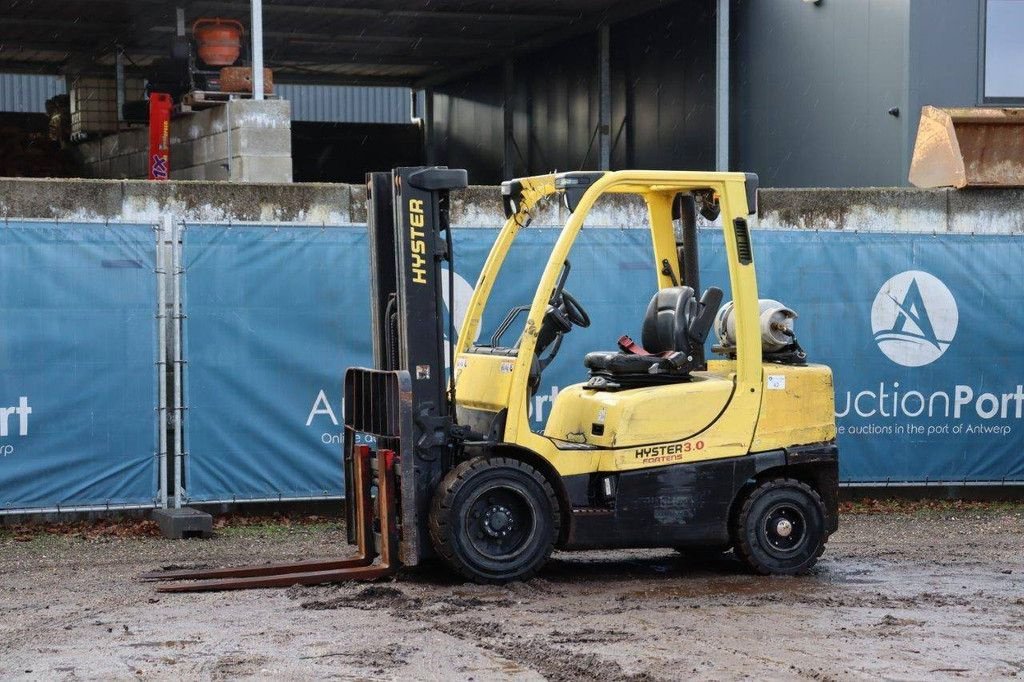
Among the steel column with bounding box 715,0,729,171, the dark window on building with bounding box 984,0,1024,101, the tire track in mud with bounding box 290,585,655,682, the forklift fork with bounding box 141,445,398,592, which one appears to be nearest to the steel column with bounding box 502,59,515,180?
the steel column with bounding box 715,0,729,171

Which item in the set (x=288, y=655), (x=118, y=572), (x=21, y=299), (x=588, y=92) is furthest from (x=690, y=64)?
(x=288, y=655)

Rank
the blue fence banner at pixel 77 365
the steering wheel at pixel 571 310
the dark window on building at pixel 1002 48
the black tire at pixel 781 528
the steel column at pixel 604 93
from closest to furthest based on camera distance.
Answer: the steering wheel at pixel 571 310 → the black tire at pixel 781 528 → the blue fence banner at pixel 77 365 → the dark window on building at pixel 1002 48 → the steel column at pixel 604 93

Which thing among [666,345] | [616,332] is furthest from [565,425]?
[616,332]

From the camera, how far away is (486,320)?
11.8 meters

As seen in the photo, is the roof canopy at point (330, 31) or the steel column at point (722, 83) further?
the roof canopy at point (330, 31)

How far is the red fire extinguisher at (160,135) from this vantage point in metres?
19.1

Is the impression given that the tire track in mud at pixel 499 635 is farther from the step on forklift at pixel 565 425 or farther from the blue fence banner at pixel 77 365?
the blue fence banner at pixel 77 365

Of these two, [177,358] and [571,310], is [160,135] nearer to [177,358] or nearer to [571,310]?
[177,358]

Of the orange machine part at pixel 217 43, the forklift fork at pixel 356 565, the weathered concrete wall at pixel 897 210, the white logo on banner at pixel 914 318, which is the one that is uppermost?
the orange machine part at pixel 217 43

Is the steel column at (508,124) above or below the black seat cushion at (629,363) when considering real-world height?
above

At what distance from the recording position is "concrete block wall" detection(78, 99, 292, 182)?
56.3ft

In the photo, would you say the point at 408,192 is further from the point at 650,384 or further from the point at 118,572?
the point at 118,572

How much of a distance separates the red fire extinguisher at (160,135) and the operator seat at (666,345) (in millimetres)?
11224

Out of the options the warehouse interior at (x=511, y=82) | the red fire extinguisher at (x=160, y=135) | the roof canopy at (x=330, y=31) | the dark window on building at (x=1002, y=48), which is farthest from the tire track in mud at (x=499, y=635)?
the roof canopy at (x=330, y=31)
